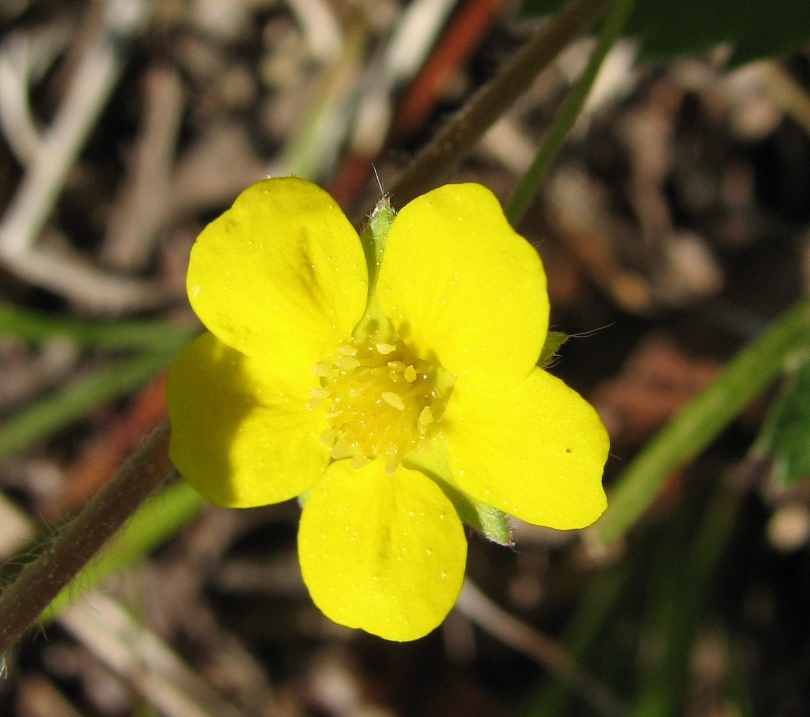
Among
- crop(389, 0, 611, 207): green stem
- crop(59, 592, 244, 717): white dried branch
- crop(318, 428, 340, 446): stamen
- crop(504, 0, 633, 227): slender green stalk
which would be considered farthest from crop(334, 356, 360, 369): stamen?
crop(59, 592, 244, 717): white dried branch

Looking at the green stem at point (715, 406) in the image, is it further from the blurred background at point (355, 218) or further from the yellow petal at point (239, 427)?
the yellow petal at point (239, 427)

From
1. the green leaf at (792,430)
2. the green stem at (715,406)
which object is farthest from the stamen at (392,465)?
the green leaf at (792,430)

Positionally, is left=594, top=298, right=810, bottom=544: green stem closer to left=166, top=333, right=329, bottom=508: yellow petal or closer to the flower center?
the flower center

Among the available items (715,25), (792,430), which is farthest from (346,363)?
(715,25)

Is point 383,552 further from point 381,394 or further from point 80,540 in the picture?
point 80,540

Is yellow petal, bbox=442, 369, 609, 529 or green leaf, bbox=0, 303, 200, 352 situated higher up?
yellow petal, bbox=442, 369, 609, 529
